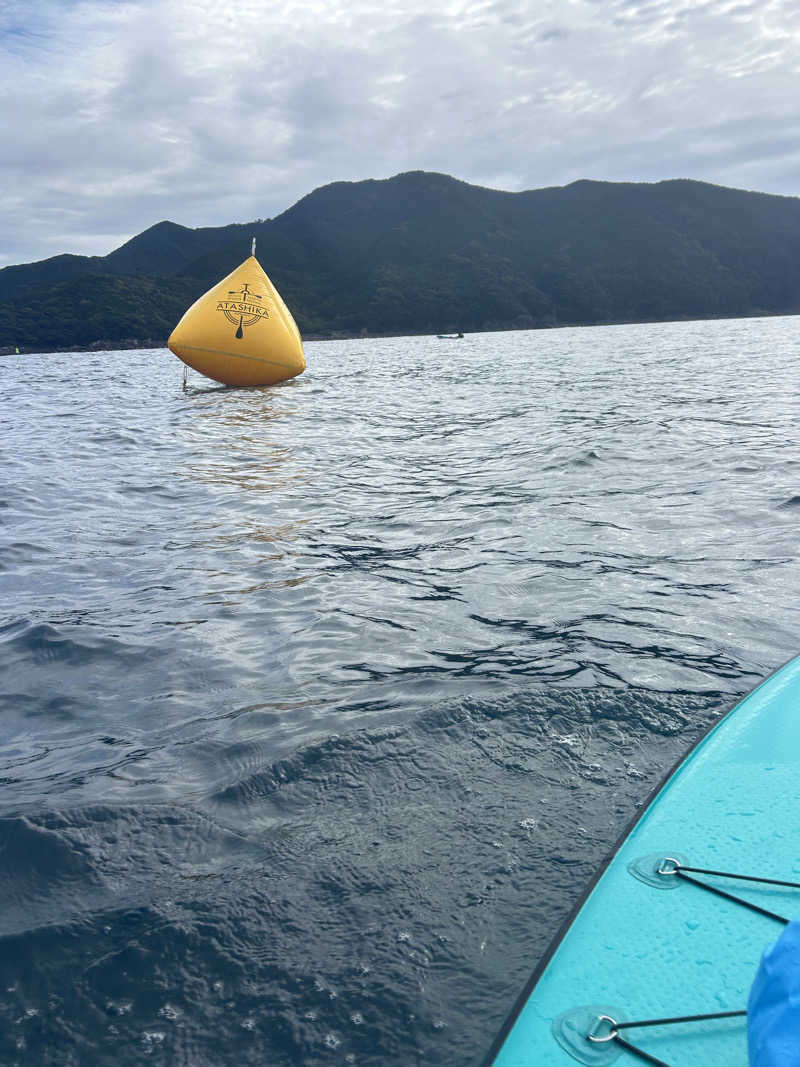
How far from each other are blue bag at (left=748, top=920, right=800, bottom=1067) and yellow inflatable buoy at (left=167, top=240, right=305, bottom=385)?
19.7 metres

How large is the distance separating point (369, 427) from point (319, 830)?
42.1ft

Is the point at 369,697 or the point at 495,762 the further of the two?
the point at 369,697

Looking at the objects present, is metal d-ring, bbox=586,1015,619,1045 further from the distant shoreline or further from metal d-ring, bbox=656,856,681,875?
the distant shoreline

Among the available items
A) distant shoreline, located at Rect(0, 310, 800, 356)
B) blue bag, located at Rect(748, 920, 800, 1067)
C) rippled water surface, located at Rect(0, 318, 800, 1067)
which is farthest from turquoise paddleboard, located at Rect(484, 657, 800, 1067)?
distant shoreline, located at Rect(0, 310, 800, 356)

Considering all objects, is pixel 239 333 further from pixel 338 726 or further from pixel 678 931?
pixel 678 931

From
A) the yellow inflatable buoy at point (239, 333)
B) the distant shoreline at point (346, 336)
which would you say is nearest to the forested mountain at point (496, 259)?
the distant shoreline at point (346, 336)

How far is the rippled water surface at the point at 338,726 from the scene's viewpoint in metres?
2.24

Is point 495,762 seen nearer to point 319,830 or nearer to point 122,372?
Answer: point 319,830

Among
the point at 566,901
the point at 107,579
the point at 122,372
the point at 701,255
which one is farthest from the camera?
the point at 701,255

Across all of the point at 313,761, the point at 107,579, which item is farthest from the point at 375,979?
the point at 107,579

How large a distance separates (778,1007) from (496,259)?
14742 centimetres

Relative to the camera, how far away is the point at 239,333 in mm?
19672

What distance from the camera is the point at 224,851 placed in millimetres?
2838

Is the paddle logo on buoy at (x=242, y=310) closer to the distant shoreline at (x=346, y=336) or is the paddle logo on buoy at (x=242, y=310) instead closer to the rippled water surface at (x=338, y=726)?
the rippled water surface at (x=338, y=726)
